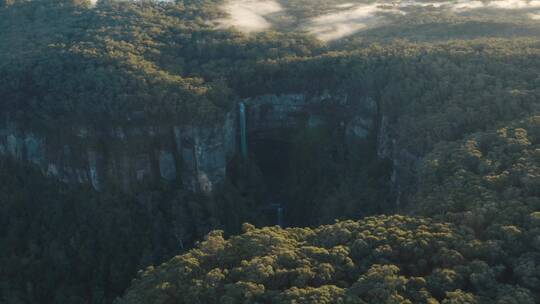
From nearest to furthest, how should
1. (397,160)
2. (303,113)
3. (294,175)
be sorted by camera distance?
(397,160) → (303,113) → (294,175)

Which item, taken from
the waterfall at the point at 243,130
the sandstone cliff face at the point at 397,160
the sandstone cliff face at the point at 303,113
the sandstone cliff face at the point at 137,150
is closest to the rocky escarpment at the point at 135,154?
the sandstone cliff face at the point at 137,150

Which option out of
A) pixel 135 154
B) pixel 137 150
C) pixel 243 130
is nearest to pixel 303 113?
pixel 243 130

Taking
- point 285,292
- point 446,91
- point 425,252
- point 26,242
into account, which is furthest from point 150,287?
point 446,91

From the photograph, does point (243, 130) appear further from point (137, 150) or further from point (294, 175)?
point (137, 150)

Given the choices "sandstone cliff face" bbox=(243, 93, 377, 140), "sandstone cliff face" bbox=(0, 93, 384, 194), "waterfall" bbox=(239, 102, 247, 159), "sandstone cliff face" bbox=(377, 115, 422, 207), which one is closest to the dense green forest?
"sandstone cliff face" bbox=(377, 115, 422, 207)

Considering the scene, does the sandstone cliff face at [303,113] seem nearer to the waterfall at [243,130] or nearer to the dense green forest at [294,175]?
the waterfall at [243,130]

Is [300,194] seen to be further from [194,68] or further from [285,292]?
[285,292]
